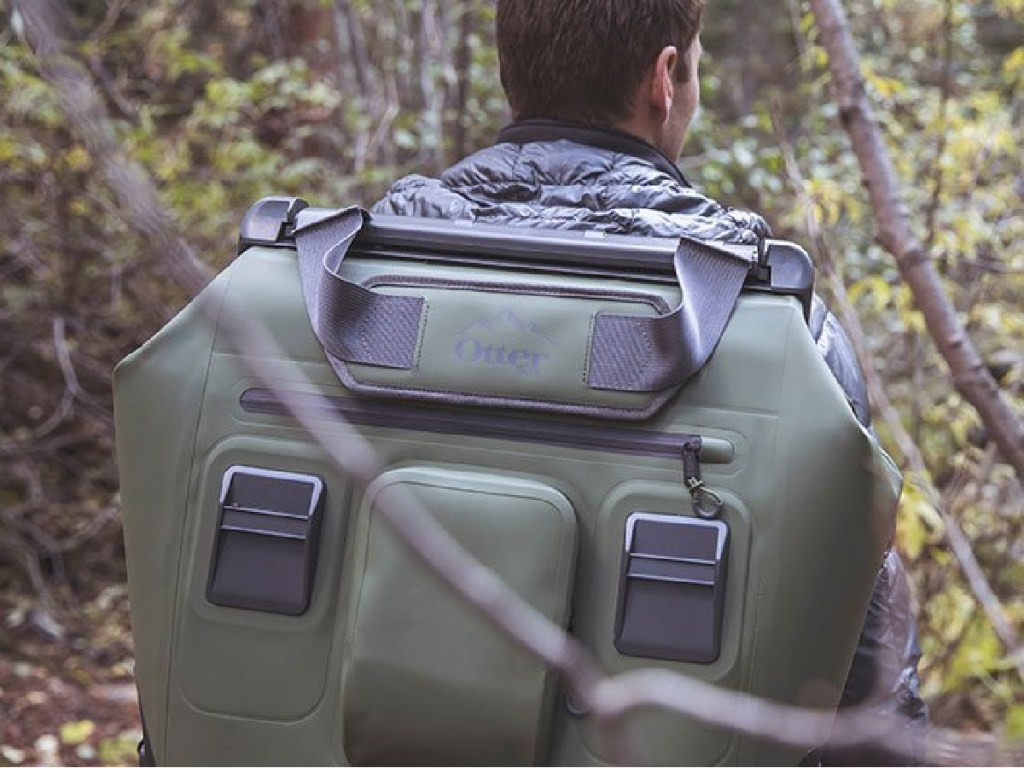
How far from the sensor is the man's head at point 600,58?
66.6 inches

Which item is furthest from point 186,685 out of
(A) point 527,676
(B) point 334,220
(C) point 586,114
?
(C) point 586,114

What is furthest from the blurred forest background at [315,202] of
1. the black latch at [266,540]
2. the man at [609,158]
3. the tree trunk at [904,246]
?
the black latch at [266,540]

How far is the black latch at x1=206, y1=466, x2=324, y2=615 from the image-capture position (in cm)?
141

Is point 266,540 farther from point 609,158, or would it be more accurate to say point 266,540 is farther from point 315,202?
point 315,202

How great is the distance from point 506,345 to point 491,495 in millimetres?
163

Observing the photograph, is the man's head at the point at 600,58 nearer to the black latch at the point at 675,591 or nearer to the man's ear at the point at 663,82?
the man's ear at the point at 663,82

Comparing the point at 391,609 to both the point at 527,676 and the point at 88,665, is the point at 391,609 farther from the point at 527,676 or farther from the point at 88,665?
the point at 88,665

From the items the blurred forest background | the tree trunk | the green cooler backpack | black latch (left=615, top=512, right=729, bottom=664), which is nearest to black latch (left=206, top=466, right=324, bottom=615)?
the green cooler backpack

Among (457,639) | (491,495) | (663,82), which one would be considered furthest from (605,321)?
(663,82)

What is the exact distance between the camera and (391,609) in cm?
137

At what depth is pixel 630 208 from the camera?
1633mm

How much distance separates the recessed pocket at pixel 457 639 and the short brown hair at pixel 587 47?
596 mm

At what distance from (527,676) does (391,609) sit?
0.16 metres

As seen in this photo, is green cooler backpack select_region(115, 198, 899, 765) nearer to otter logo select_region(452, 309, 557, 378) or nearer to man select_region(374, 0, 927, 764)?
otter logo select_region(452, 309, 557, 378)
